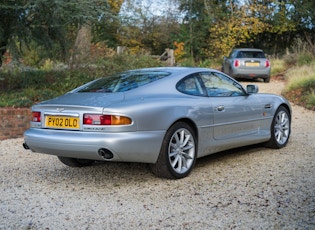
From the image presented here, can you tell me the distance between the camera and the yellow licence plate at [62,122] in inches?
196

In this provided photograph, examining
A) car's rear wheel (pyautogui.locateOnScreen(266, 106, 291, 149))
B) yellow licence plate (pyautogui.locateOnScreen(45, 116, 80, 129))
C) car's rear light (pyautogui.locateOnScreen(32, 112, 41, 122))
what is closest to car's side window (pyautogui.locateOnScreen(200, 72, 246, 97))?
car's rear wheel (pyautogui.locateOnScreen(266, 106, 291, 149))

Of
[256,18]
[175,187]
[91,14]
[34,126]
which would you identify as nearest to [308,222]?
[175,187]

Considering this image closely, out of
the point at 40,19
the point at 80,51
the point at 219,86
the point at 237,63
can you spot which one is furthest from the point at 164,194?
the point at 237,63

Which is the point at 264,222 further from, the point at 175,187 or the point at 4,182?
the point at 4,182

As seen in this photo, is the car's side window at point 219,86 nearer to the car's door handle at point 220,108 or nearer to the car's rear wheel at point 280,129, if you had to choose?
the car's door handle at point 220,108

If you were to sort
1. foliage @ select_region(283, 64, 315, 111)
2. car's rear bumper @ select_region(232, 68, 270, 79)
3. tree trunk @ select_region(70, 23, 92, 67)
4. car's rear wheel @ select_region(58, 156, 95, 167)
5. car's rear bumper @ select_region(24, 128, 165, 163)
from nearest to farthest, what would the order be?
car's rear bumper @ select_region(24, 128, 165, 163), car's rear wheel @ select_region(58, 156, 95, 167), tree trunk @ select_region(70, 23, 92, 67), foliage @ select_region(283, 64, 315, 111), car's rear bumper @ select_region(232, 68, 270, 79)

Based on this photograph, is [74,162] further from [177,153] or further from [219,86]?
[219,86]

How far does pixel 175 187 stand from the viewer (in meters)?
5.05

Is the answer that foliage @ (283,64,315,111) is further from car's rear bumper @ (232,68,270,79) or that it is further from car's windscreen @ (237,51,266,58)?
car's windscreen @ (237,51,266,58)

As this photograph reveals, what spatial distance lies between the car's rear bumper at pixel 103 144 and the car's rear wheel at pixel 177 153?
0.12 meters

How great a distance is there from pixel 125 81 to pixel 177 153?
44.5 inches

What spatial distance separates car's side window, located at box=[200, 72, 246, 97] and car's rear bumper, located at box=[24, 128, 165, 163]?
4.18 feet

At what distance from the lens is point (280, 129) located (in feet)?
23.7

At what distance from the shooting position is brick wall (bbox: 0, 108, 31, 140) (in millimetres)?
8547
